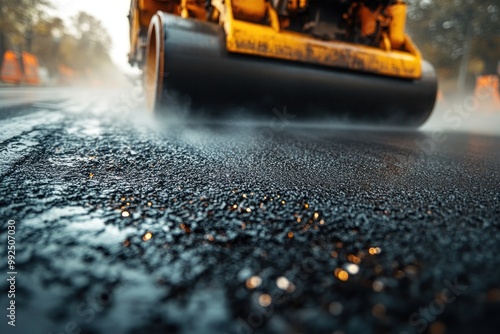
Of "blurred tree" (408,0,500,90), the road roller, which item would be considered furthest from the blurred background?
the road roller

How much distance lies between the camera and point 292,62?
2.89 meters

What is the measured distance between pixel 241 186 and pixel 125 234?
1.63ft

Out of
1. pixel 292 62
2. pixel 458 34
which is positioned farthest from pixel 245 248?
pixel 458 34

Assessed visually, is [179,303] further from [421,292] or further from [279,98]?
[279,98]

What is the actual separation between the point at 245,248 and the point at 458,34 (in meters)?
20.8

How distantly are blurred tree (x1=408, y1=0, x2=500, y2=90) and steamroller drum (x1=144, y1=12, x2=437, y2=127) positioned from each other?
622 inches

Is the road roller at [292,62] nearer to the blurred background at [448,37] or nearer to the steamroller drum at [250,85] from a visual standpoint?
the steamroller drum at [250,85]

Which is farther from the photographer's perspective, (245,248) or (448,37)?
(448,37)

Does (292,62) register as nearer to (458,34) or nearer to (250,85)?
(250,85)

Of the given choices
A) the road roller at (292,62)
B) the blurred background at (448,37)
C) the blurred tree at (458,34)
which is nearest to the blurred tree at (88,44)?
the blurred background at (448,37)

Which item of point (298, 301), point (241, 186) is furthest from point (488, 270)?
point (241, 186)

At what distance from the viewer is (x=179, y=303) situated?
51 cm

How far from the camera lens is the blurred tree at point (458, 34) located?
51.0 ft

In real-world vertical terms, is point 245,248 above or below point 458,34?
below
